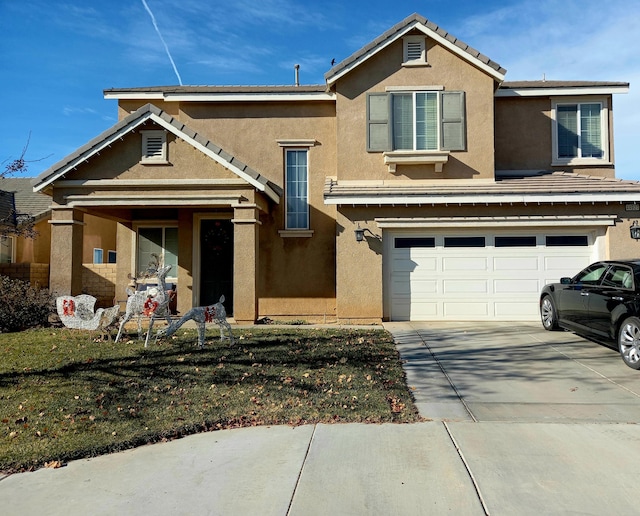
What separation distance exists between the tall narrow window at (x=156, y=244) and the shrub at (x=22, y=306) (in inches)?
125

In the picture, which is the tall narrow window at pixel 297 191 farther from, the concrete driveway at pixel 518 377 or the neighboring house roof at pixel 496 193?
the concrete driveway at pixel 518 377

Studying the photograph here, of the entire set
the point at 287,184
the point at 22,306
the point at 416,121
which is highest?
the point at 416,121

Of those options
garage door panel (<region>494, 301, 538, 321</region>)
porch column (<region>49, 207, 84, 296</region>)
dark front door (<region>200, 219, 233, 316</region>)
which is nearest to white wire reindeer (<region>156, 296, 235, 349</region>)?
porch column (<region>49, 207, 84, 296</region>)

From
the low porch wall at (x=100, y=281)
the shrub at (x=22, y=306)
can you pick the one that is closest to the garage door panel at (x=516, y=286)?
the shrub at (x=22, y=306)

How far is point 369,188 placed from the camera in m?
13.1

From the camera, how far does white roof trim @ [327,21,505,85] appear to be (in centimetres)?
1350

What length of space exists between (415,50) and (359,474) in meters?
12.1

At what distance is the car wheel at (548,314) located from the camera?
1102 centimetres

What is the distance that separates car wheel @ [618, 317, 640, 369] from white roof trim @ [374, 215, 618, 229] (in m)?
5.01

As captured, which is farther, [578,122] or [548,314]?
[578,122]

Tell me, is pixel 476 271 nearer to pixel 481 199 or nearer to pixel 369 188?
pixel 481 199

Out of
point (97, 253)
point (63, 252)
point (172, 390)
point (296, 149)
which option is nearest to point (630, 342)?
point (172, 390)

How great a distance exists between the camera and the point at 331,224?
1459 cm

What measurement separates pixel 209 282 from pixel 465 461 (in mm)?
11354
